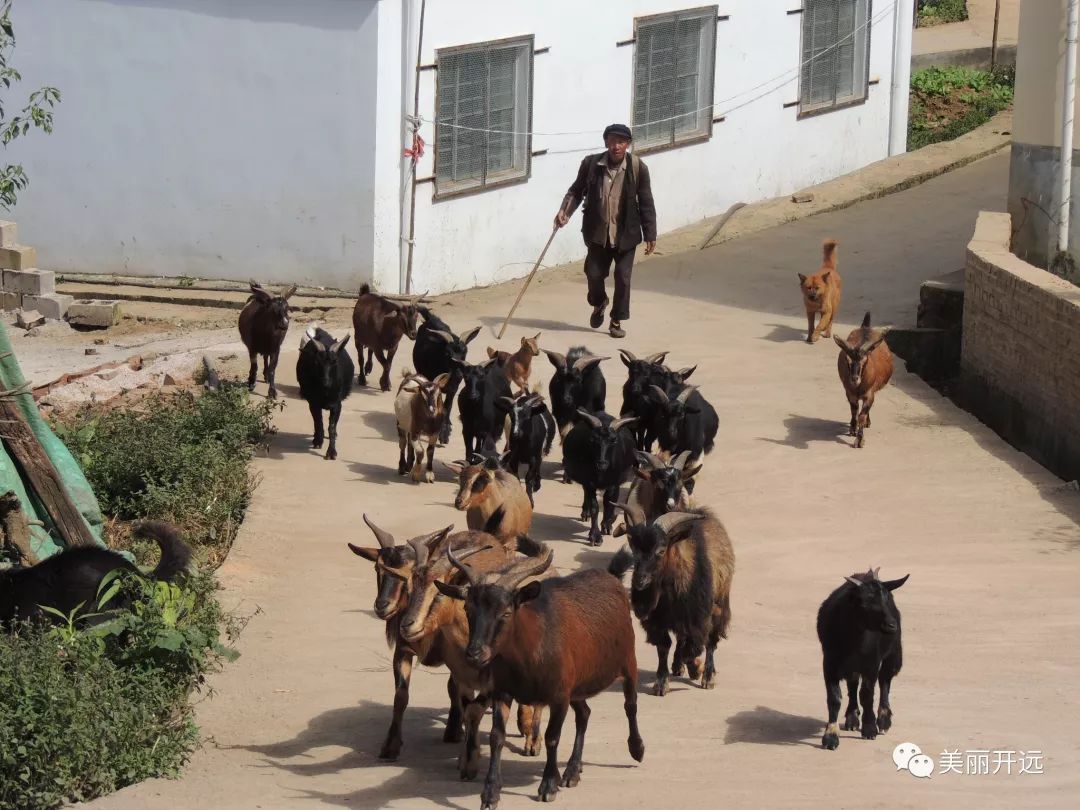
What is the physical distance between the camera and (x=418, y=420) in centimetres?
1289

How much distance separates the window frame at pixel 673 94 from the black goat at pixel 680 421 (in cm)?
921

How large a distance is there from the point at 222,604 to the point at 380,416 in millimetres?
4703

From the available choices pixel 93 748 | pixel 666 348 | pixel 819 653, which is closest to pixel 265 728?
pixel 93 748

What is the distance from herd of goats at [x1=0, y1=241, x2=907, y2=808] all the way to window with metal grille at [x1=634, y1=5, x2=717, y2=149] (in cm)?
879

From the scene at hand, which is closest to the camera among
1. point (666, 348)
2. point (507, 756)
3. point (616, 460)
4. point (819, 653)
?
point (507, 756)

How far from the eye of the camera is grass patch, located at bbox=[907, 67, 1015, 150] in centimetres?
2891

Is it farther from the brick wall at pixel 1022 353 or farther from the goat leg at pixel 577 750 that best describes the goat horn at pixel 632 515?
the brick wall at pixel 1022 353

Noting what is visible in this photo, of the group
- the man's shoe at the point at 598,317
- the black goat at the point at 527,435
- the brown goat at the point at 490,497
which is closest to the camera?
the brown goat at the point at 490,497

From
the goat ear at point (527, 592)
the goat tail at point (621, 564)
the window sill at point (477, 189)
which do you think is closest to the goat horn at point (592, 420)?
the goat tail at point (621, 564)

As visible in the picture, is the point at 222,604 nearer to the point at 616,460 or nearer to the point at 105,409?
the point at 616,460

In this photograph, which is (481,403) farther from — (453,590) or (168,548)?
(453,590)

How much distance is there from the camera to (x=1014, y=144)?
18250 millimetres

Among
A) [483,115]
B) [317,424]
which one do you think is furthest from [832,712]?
[483,115]

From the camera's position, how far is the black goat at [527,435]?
12.3 meters
